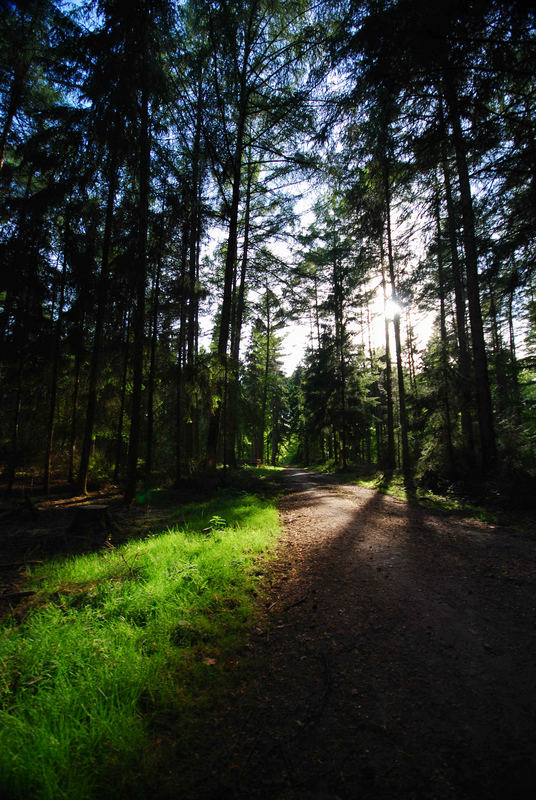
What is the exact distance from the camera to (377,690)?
2260 mm

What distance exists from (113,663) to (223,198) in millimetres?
13637

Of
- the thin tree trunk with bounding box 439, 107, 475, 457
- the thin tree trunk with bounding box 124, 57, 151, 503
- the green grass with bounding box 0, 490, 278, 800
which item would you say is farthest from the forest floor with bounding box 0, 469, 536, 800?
the thin tree trunk with bounding box 439, 107, 475, 457

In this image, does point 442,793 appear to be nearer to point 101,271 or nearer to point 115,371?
point 101,271

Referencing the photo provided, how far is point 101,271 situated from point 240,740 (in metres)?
12.1

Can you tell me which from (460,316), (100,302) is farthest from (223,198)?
(460,316)

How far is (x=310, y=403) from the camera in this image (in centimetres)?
2645

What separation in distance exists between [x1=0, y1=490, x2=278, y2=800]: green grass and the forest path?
1.12ft

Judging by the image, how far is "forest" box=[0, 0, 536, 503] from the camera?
14.8 feet

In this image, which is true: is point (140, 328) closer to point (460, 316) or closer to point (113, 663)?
point (113, 663)

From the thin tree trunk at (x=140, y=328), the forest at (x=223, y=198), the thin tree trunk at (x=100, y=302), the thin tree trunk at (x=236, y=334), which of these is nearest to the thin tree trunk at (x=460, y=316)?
the forest at (x=223, y=198)

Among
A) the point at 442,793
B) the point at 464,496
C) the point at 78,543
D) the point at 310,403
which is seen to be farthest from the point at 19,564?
the point at 310,403

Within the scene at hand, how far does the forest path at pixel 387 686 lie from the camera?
5.35 feet

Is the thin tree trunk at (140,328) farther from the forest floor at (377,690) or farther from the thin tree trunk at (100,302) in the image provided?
the forest floor at (377,690)

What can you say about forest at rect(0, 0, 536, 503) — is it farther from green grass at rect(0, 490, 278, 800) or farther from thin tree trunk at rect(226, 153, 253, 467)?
green grass at rect(0, 490, 278, 800)
